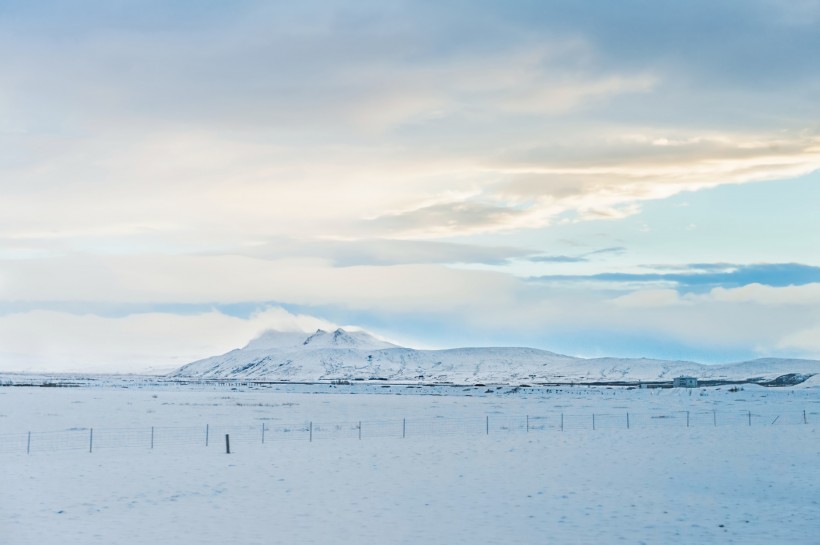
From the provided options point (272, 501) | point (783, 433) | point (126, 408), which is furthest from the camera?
point (126, 408)

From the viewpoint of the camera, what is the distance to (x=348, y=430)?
4956 centimetres

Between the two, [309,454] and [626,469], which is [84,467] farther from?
[626,469]

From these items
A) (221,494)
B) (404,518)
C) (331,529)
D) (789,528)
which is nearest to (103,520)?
(221,494)

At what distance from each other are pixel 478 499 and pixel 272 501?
5837 mm

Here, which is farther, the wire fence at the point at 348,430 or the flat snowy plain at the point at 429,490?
the wire fence at the point at 348,430

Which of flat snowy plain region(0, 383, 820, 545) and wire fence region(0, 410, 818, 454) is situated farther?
wire fence region(0, 410, 818, 454)

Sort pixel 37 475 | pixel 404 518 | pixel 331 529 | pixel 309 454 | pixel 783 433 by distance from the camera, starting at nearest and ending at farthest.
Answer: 1. pixel 331 529
2. pixel 404 518
3. pixel 37 475
4. pixel 309 454
5. pixel 783 433

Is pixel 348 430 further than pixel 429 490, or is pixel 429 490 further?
pixel 348 430

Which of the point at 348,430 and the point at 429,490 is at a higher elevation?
the point at 429,490

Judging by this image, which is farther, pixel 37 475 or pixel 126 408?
pixel 126 408

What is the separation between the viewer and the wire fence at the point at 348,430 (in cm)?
4031

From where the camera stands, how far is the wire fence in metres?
40.3

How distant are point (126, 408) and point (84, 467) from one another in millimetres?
48350

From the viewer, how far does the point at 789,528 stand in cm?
1878
